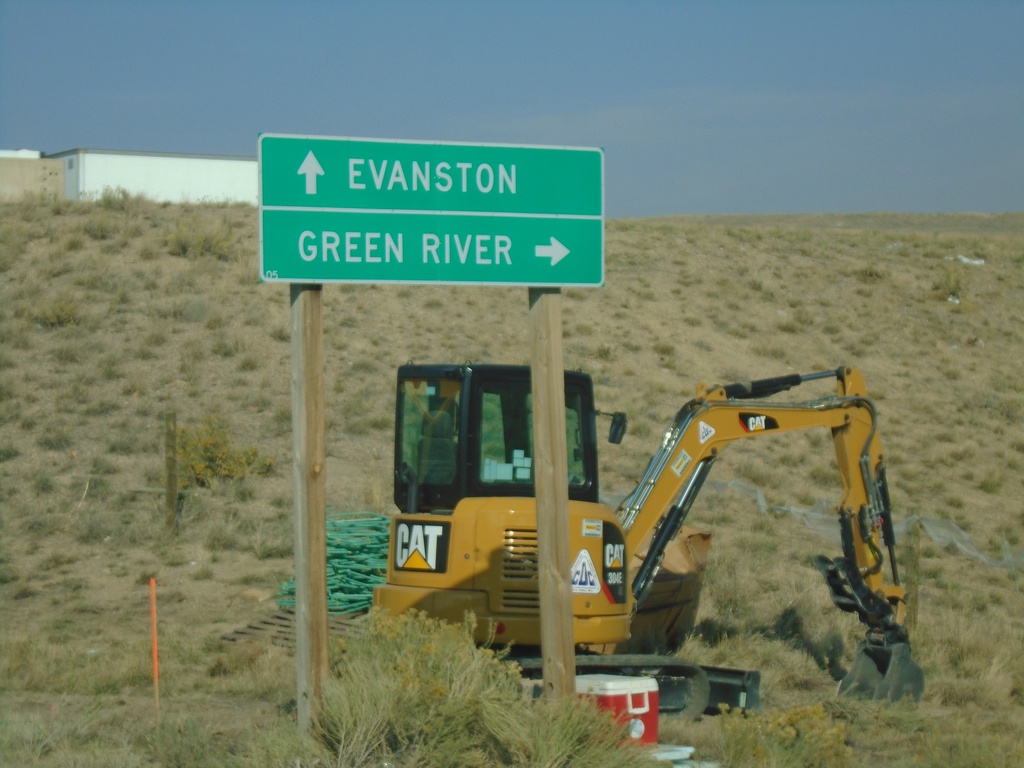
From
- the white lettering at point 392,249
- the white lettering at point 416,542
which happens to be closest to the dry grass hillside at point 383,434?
the white lettering at point 416,542

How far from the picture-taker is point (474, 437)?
907 centimetres

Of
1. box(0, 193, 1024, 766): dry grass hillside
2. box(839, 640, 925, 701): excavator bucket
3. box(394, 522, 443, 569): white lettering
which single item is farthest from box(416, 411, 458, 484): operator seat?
box(839, 640, 925, 701): excavator bucket

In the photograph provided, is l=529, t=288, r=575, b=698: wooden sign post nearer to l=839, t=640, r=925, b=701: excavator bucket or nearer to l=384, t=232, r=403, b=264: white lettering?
l=384, t=232, r=403, b=264: white lettering

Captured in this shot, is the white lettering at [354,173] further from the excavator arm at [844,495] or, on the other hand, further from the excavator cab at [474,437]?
the excavator arm at [844,495]

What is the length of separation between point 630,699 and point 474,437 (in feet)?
8.97

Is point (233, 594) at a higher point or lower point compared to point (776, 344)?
lower

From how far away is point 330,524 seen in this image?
1329 cm

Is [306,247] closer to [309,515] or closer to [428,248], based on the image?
[428,248]

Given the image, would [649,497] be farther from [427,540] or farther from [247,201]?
[247,201]

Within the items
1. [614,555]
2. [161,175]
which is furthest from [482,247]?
[161,175]

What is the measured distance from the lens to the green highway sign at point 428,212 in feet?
20.5

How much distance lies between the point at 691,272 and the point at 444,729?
107 feet

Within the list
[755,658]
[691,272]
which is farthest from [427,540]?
[691,272]

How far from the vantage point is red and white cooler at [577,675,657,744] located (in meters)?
6.92
